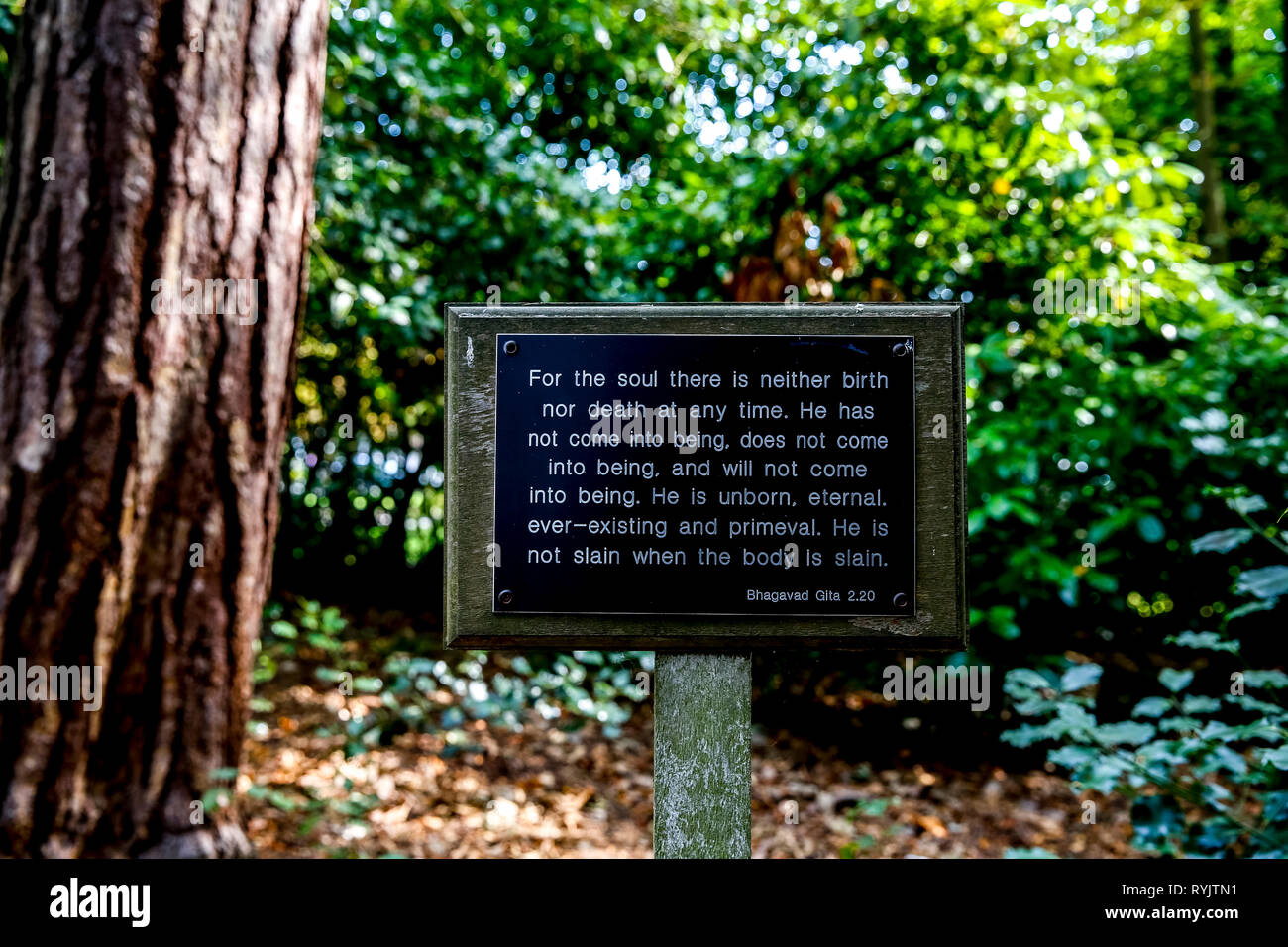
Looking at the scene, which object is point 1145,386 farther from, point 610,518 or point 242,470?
point 242,470

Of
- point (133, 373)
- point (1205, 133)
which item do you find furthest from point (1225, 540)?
point (1205, 133)

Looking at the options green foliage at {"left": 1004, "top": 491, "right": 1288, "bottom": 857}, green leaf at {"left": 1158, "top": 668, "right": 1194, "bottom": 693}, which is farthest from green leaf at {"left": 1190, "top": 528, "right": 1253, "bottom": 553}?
green leaf at {"left": 1158, "top": 668, "right": 1194, "bottom": 693}

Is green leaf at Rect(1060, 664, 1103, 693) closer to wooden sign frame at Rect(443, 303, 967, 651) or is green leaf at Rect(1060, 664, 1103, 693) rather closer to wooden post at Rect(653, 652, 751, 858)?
wooden sign frame at Rect(443, 303, 967, 651)

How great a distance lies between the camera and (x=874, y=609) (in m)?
1.61

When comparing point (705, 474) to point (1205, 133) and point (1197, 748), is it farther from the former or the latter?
point (1205, 133)

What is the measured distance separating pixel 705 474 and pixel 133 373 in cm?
165

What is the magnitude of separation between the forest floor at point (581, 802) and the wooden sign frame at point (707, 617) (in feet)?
5.81

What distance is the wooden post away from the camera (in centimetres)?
165

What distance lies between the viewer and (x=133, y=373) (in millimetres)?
2268

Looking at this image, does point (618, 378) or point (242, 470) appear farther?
point (242, 470)

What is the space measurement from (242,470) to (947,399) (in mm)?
1952

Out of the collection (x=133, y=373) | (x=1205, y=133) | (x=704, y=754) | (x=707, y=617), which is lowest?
(x=704, y=754)

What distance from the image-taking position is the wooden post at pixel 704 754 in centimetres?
165
